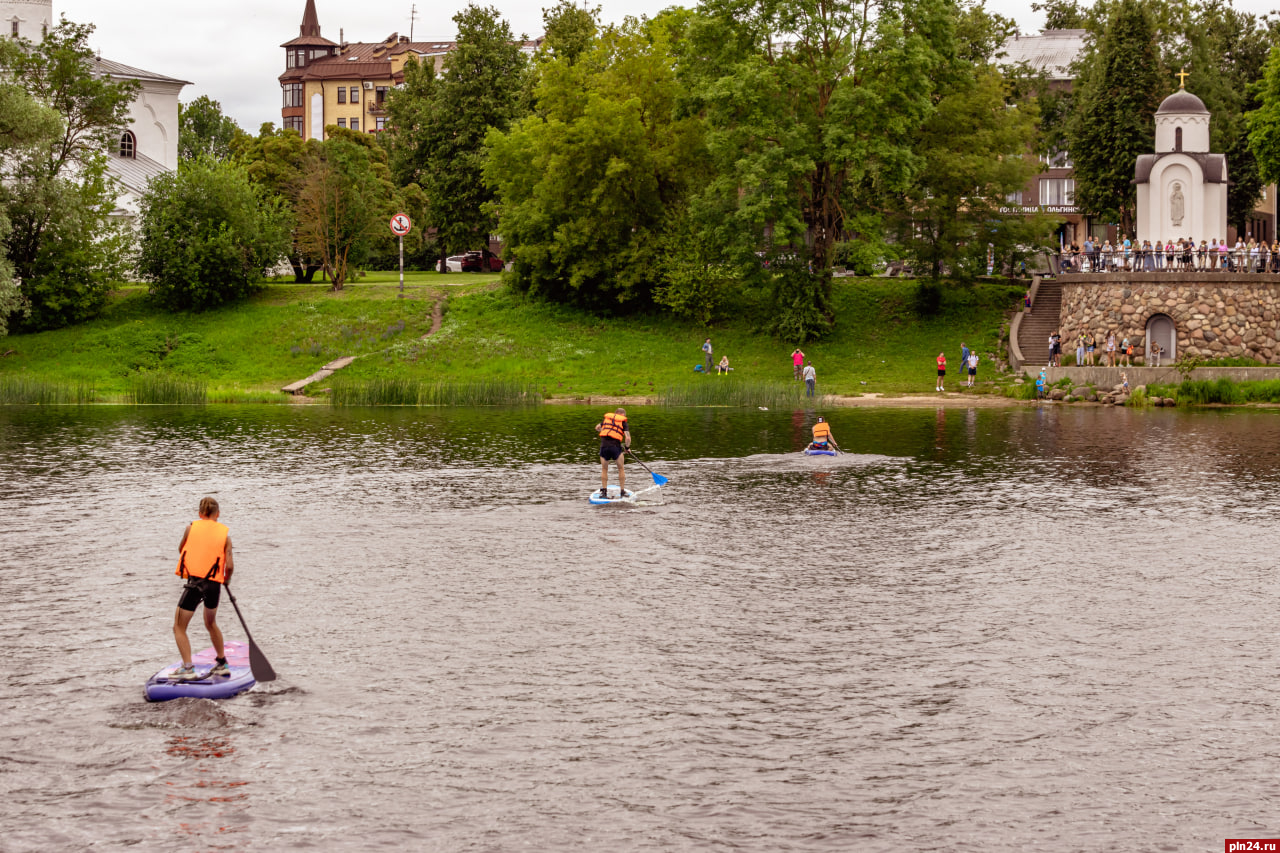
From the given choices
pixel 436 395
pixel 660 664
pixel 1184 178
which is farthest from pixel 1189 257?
pixel 660 664

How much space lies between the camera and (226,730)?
51.3 feet

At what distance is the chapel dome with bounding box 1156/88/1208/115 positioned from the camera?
2628 inches

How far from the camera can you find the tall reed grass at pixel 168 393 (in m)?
61.5

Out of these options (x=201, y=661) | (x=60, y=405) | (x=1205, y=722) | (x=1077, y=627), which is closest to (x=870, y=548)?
(x=1077, y=627)

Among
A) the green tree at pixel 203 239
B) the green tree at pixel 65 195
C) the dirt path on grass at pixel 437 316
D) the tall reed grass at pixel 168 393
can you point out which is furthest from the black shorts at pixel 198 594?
the green tree at pixel 203 239

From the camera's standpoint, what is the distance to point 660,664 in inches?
716

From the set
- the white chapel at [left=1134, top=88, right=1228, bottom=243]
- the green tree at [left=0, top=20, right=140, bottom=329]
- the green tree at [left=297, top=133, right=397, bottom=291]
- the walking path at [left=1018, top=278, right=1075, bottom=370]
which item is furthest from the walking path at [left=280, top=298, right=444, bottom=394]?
the white chapel at [left=1134, top=88, right=1228, bottom=243]

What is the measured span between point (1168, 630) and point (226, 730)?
1341 centimetres

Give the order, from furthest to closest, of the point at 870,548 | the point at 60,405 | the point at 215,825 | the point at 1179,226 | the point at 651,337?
the point at 651,337
the point at 1179,226
the point at 60,405
the point at 870,548
the point at 215,825

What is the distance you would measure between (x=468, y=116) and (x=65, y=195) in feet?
98.3

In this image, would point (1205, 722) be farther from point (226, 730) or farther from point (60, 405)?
point (60, 405)

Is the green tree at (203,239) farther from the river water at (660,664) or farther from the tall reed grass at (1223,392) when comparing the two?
the tall reed grass at (1223,392)

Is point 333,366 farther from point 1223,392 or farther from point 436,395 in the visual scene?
point 1223,392

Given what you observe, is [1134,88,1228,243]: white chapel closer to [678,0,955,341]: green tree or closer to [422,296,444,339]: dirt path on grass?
[678,0,955,341]: green tree
